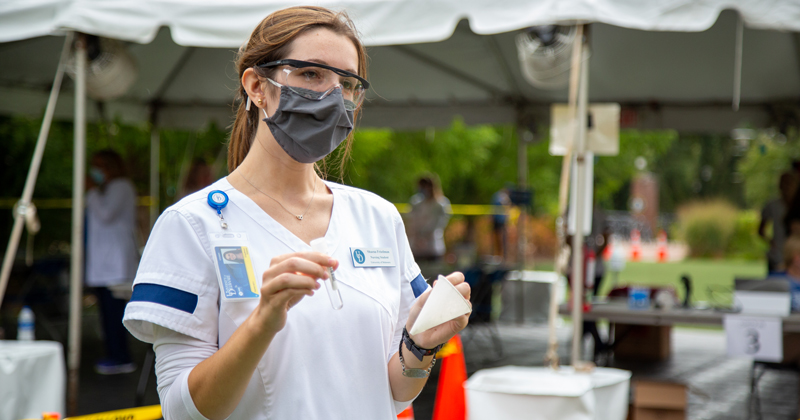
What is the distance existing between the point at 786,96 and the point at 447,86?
12.9ft

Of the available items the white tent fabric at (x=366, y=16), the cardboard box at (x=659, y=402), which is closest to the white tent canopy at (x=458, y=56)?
the white tent fabric at (x=366, y=16)

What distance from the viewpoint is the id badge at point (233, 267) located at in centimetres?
122

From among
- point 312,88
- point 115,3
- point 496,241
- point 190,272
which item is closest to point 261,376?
point 190,272

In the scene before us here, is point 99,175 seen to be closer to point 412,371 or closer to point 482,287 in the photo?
point 482,287

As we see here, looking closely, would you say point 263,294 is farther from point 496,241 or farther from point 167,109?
point 496,241

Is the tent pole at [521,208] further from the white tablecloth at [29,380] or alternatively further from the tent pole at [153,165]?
the white tablecloth at [29,380]

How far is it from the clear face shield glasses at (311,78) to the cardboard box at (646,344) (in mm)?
6726

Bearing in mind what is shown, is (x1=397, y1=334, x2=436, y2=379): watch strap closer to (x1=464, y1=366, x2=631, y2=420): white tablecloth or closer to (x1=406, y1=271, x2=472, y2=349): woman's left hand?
(x1=406, y1=271, x2=472, y2=349): woman's left hand

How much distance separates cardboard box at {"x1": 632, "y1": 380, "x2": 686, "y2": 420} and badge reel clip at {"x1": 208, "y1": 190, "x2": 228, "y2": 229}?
3.45m

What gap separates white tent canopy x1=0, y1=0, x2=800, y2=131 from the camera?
410cm

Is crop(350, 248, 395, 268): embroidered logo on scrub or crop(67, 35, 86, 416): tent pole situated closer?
crop(350, 248, 395, 268): embroidered logo on scrub

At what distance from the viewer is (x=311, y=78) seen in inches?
54.3

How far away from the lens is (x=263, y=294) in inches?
Answer: 41.7

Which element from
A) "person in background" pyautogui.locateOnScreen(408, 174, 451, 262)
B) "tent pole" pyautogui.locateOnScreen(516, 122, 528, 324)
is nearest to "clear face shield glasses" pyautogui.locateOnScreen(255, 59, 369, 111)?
"tent pole" pyautogui.locateOnScreen(516, 122, 528, 324)
